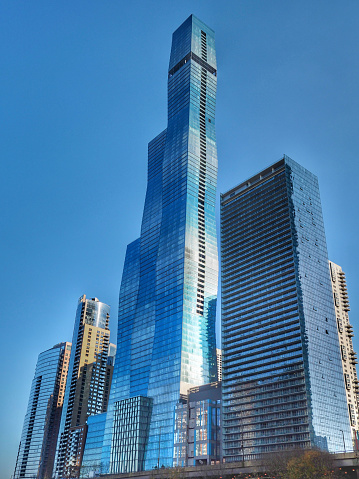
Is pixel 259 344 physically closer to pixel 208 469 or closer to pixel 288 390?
→ pixel 288 390

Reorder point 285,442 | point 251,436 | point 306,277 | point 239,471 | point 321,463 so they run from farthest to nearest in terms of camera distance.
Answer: point 306,277 → point 251,436 → point 285,442 → point 239,471 → point 321,463

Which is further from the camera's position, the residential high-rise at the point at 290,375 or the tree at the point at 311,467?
the residential high-rise at the point at 290,375

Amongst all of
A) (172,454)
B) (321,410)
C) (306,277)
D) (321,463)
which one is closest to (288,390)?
(321,410)

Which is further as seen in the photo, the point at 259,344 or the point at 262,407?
the point at 259,344

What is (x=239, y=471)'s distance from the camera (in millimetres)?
116625

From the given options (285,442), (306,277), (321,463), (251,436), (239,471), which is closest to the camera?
(321,463)

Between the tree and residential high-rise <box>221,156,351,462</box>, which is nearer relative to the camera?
the tree

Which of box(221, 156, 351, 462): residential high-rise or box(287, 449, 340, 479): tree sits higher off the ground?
box(221, 156, 351, 462): residential high-rise

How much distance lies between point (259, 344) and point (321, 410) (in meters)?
34.8

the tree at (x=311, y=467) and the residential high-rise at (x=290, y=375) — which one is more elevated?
the residential high-rise at (x=290, y=375)

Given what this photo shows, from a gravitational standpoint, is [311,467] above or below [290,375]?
below

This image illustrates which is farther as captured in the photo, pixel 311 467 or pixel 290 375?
pixel 290 375

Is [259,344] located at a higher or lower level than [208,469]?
higher

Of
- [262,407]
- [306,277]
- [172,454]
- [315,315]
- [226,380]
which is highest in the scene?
[306,277]
